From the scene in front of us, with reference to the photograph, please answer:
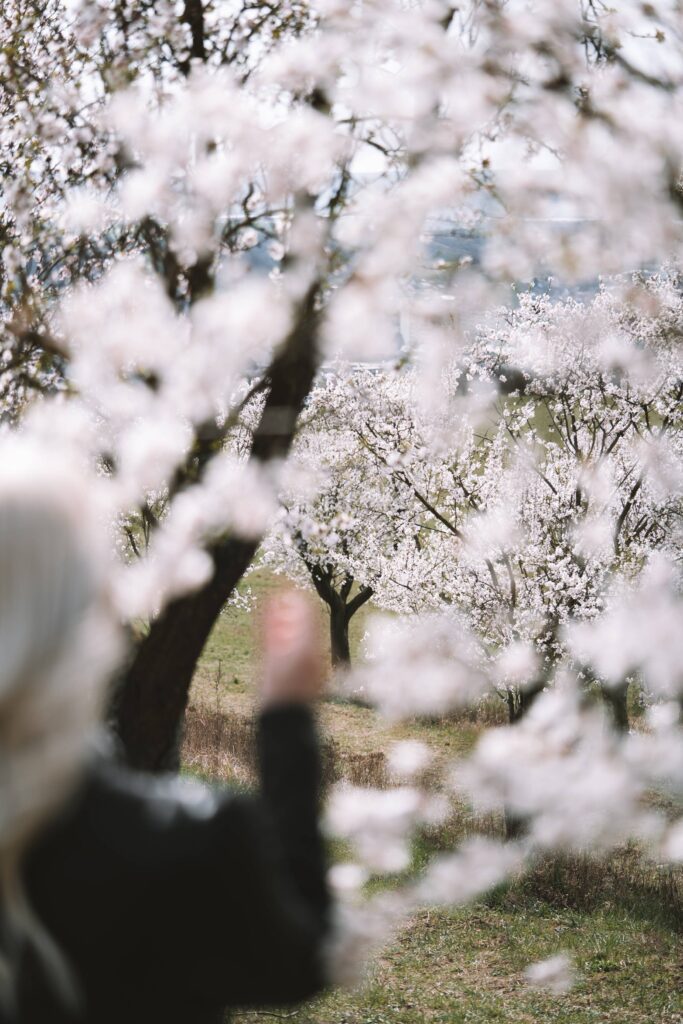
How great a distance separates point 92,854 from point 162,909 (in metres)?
0.14

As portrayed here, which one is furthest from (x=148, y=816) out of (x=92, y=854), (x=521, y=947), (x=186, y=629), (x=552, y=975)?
(x=521, y=947)

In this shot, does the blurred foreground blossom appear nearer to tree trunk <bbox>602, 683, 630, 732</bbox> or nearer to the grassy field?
the grassy field

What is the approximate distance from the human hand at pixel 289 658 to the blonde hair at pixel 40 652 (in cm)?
46

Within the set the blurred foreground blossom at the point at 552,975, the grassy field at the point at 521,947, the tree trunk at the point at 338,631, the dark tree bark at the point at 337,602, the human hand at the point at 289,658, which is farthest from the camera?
the tree trunk at the point at 338,631

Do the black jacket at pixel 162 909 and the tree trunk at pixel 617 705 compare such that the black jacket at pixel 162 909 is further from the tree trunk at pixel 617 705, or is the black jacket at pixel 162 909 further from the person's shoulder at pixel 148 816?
the tree trunk at pixel 617 705

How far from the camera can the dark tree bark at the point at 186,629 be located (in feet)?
10.1

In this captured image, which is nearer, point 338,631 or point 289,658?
point 289,658

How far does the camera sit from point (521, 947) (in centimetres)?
935

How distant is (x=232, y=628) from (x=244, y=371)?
21621mm

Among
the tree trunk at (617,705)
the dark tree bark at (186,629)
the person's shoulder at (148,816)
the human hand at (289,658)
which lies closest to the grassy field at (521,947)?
the tree trunk at (617,705)

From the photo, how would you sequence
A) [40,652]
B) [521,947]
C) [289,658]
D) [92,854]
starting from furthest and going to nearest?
[521,947] → [289,658] → [92,854] → [40,652]

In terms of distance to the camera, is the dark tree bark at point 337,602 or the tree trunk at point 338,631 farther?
the tree trunk at point 338,631

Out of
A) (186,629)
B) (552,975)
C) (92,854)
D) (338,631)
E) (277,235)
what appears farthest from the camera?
(338,631)

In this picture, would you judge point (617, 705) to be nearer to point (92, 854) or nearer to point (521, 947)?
point (521, 947)
